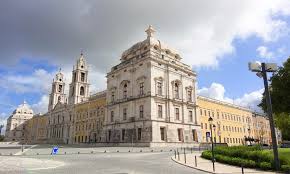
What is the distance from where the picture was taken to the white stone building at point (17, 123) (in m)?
146

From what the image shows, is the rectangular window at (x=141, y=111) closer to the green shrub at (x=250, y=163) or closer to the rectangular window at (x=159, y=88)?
the rectangular window at (x=159, y=88)

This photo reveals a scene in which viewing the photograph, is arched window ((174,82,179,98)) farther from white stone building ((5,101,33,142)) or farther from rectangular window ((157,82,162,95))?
white stone building ((5,101,33,142))

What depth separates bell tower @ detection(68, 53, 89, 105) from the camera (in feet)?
318

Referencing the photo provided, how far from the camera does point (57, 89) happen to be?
122062 mm

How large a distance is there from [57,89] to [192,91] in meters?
82.4

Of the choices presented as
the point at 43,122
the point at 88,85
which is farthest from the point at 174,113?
the point at 43,122

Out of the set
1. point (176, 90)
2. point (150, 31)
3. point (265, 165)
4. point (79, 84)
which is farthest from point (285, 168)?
point (79, 84)

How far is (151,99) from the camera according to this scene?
49.1m

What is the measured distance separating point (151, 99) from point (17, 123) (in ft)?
420

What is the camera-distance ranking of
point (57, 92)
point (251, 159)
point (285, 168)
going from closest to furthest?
point (285, 168), point (251, 159), point (57, 92)

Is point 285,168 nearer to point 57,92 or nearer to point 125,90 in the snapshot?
point 125,90

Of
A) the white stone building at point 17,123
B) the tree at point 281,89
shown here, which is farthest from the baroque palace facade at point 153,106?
the white stone building at point 17,123

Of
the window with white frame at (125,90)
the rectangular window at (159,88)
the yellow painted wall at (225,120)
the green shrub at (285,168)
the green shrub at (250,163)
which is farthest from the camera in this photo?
the yellow painted wall at (225,120)

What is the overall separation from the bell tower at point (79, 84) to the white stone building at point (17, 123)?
212ft
